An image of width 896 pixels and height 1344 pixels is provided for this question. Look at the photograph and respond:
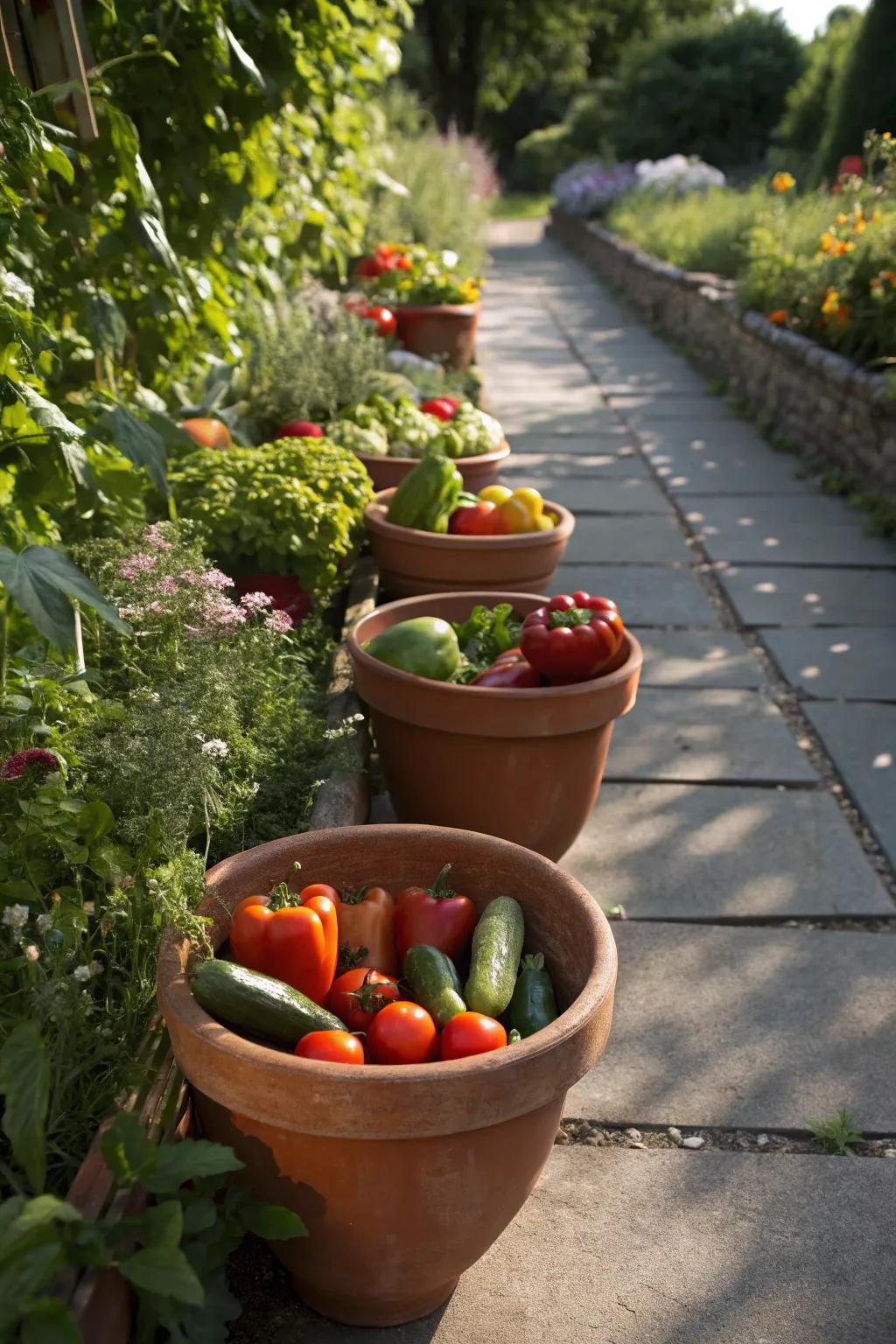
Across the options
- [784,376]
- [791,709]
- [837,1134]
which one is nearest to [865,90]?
[784,376]

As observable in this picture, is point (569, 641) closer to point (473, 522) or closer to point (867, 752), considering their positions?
point (473, 522)

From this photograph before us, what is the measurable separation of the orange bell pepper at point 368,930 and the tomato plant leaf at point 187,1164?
0.58 m

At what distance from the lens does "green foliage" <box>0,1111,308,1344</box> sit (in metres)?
1.37

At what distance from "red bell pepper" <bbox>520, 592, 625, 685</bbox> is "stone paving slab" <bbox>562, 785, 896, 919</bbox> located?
1.97ft

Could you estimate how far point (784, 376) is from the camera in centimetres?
752

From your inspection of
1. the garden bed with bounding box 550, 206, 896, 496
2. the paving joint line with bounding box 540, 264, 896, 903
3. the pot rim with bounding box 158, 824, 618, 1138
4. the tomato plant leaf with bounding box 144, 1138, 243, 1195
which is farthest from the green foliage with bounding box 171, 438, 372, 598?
the garden bed with bounding box 550, 206, 896, 496

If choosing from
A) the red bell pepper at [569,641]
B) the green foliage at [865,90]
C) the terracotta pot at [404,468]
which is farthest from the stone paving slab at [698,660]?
the green foliage at [865,90]

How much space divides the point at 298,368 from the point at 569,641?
2510 mm

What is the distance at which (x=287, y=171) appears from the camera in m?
5.14

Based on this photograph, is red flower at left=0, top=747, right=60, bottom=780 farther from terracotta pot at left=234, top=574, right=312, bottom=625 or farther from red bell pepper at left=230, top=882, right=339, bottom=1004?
terracotta pot at left=234, top=574, right=312, bottom=625

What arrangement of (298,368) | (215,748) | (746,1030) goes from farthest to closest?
1. (298,368)
2. (746,1030)
3. (215,748)

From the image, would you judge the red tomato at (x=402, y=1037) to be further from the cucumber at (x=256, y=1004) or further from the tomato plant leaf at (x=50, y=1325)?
the tomato plant leaf at (x=50, y=1325)

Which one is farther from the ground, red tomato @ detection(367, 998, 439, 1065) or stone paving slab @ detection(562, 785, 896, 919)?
red tomato @ detection(367, 998, 439, 1065)

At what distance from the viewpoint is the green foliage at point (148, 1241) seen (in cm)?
137
